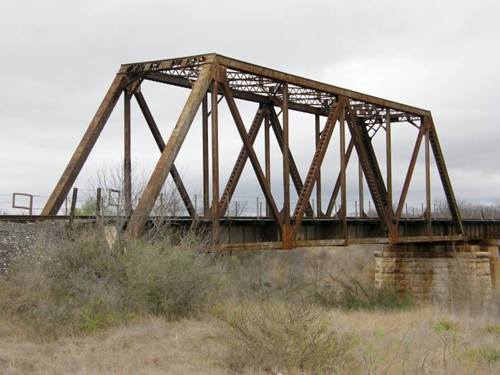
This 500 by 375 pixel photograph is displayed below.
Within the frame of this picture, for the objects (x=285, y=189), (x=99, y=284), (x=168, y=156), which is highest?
(x=168, y=156)

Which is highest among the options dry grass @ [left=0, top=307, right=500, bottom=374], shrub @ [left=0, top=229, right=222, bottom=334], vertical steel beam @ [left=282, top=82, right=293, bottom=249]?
vertical steel beam @ [left=282, top=82, right=293, bottom=249]

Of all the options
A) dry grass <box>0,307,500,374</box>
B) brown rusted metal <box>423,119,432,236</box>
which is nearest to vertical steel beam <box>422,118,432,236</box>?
brown rusted metal <box>423,119,432,236</box>

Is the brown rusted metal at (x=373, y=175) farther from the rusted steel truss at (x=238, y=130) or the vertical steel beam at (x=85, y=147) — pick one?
the vertical steel beam at (x=85, y=147)

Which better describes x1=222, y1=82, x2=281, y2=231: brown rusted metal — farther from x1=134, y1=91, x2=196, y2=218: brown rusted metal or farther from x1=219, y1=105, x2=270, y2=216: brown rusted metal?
x1=134, y1=91, x2=196, y2=218: brown rusted metal

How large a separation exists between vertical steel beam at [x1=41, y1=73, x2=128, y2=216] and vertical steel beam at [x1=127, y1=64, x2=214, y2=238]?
11.5 feet

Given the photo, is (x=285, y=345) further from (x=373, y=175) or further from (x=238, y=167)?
(x=373, y=175)

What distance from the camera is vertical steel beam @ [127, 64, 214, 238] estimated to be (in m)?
17.3

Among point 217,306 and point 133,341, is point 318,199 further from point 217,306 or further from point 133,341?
point 133,341

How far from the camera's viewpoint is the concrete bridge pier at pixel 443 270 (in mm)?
37625

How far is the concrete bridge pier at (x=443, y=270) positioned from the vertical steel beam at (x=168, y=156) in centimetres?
2200

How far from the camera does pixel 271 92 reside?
25.8 m

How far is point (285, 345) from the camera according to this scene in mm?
12273

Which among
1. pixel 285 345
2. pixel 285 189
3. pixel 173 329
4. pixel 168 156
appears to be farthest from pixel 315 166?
pixel 285 345

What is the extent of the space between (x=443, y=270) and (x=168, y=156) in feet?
80.9
